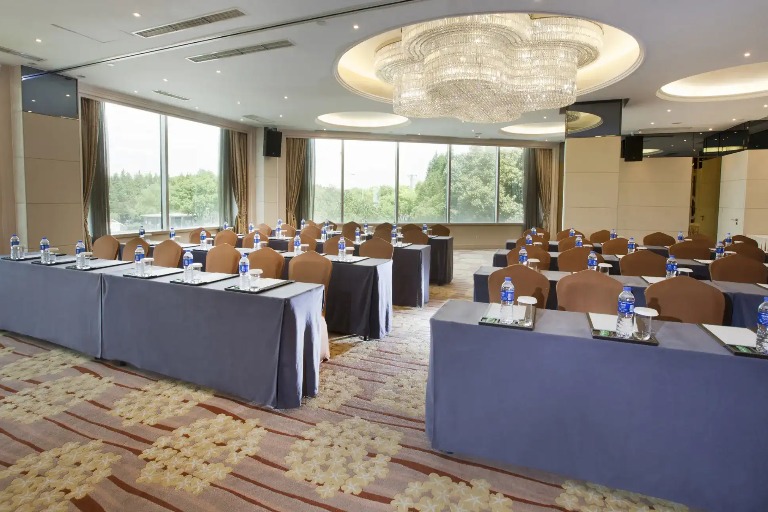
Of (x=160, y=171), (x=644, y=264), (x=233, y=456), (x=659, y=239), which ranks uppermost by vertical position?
(x=160, y=171)

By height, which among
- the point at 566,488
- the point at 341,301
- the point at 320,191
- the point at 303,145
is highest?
the point at 303,145

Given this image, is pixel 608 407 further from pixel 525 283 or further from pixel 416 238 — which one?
pixel 416 238

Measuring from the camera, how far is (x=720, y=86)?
9.56 metres

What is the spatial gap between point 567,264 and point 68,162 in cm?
825

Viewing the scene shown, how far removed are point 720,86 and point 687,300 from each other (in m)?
8.44

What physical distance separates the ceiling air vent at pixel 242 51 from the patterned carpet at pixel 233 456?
4351 mm

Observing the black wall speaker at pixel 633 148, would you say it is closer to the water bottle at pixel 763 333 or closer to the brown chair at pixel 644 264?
the brown chair at pixel 644 264

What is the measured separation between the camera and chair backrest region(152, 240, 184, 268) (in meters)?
6.66

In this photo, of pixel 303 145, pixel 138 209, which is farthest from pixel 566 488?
pixel 303 145

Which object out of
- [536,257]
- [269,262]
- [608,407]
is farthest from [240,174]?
[608,407]

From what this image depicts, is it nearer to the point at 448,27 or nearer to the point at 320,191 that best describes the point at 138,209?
the point at 320,191

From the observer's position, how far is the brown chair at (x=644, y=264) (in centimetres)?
554

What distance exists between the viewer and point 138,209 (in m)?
10.3

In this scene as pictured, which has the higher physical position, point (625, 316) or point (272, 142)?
point (272, 142)
